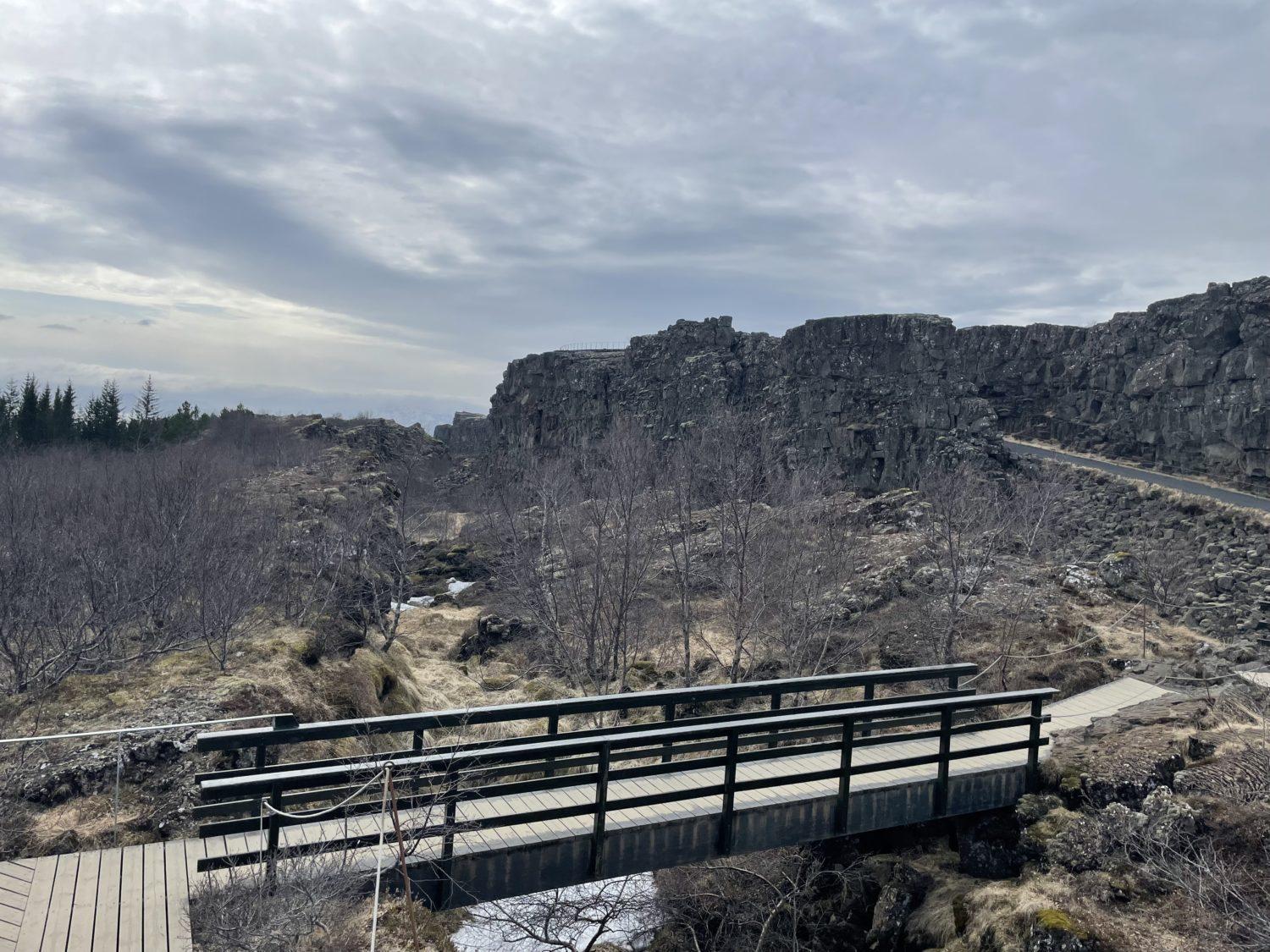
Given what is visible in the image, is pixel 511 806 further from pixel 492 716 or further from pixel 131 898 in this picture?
pixel 131 898

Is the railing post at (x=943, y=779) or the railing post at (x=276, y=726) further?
the railing post at (x=943, y=779)

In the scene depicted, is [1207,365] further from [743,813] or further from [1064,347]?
[743,813]

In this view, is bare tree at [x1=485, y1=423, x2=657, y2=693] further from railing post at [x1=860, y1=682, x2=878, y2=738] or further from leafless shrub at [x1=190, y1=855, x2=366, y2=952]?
leafless shrub at [x1=190, y1=855, x2=366, y2=952]

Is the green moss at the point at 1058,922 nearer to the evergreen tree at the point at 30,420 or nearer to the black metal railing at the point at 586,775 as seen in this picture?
the black metal railing at the point at 586,775

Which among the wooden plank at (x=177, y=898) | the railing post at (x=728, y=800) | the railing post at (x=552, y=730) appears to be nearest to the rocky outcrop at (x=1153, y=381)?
the railing post at (x=728, y=800)

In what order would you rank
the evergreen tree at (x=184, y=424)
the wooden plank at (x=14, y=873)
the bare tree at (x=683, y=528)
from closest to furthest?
the wooden plank at (x=14, y=873) → the bare tree at (x=683, y=528) → the evergreen tree at (x=184, y=424)

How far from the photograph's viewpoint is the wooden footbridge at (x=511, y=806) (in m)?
6.54

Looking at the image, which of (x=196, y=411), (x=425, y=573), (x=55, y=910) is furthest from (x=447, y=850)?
(x=196, y=411)

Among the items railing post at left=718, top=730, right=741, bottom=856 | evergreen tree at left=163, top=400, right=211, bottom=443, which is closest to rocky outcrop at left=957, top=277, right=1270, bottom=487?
railing post at left=718, top=730, right=741, bottom=856

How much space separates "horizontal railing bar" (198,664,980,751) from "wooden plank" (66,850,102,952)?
4.46 ft

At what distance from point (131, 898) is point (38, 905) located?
26.7 inches

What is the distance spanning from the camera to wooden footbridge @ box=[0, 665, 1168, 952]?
21.5ft

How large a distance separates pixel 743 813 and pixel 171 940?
5332 mm

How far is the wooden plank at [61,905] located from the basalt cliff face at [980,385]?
45.3 m
